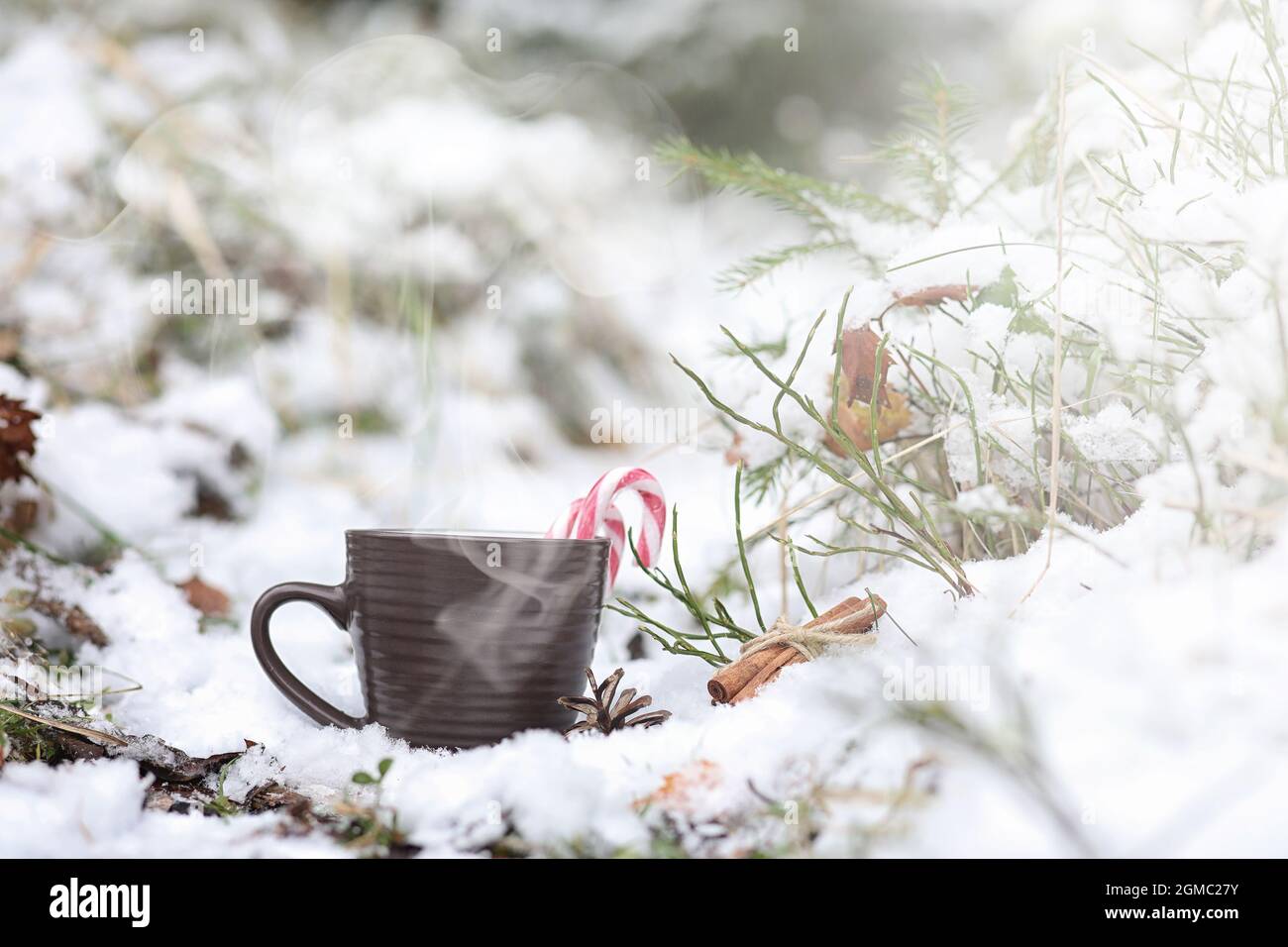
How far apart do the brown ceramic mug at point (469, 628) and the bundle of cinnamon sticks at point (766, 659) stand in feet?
0.32

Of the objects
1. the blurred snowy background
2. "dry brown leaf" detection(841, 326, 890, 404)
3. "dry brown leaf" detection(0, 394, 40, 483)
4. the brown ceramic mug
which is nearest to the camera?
the blurred snowy background

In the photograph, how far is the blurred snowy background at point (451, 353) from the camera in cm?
45

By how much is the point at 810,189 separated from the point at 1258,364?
17.1 inches

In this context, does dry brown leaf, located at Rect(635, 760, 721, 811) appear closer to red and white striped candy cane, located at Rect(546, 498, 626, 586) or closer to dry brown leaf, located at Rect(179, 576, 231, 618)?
red and white striped candy cane, located at Rect(546, 498, 626, 586)

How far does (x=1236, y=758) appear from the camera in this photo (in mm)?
379

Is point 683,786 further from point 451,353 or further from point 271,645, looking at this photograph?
point 451,353

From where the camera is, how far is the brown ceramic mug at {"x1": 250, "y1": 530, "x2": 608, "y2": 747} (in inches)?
23.4

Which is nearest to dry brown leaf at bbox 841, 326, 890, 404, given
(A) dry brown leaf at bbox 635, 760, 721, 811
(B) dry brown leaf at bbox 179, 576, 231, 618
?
(A) dry brown leaf at bbox 635, 760, 721, 811

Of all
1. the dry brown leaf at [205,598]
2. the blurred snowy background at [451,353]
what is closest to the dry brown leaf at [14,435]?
the blurred snowy background at [451,353]

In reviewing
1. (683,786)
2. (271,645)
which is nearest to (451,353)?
(271,645)

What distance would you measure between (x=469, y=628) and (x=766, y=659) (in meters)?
0.19

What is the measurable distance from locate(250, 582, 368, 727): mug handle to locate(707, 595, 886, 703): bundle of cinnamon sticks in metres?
0.25
